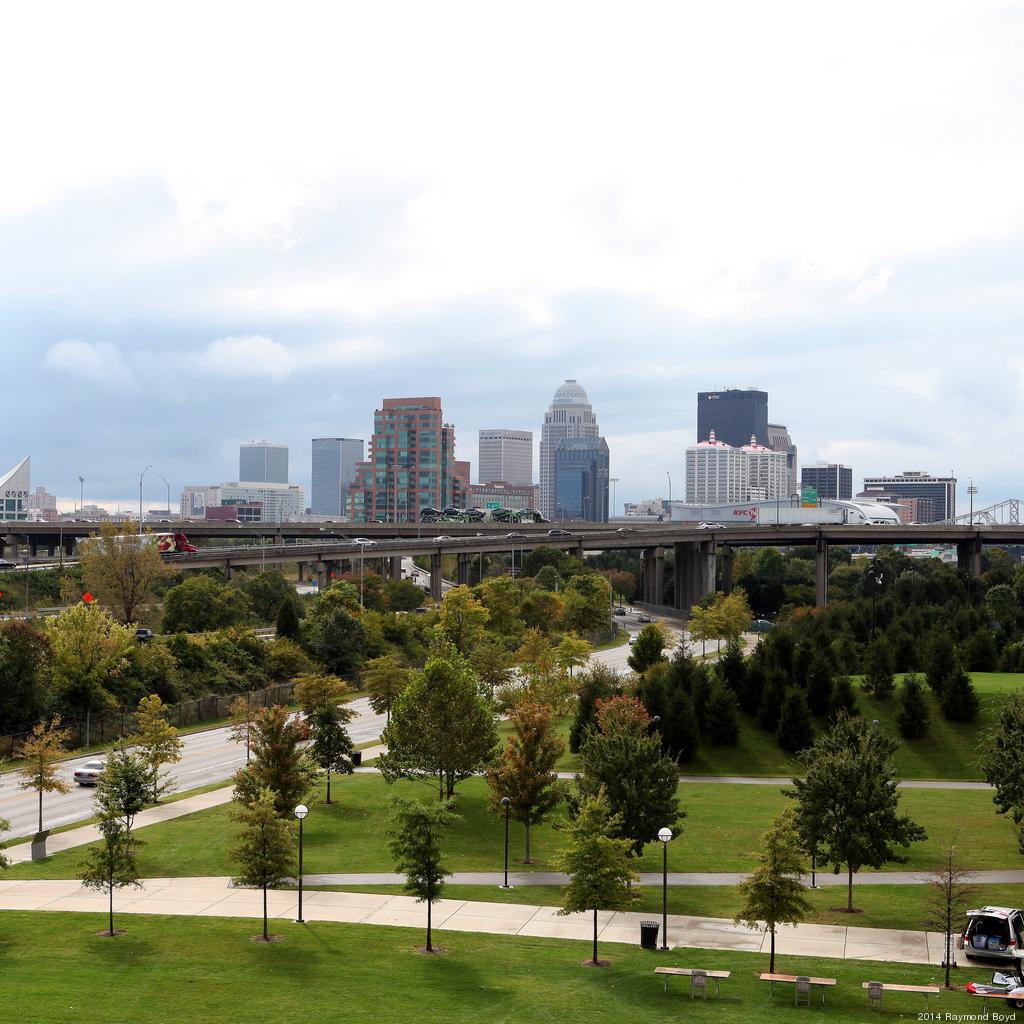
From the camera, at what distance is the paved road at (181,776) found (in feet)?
165

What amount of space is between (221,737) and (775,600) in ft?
430

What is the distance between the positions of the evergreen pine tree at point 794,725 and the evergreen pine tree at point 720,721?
254cm

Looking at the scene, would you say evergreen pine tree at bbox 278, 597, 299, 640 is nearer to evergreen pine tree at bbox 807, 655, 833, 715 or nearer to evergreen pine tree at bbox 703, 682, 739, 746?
evergreen pine tree at bbox 703, 682, 739, 746

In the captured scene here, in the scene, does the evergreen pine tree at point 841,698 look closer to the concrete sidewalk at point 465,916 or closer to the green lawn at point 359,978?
the concrete sidewalk at point 465,916

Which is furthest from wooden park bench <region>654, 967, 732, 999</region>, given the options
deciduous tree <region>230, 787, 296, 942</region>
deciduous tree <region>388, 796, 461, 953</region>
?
deciduous tree <region>230, 787, 296, 942</region>

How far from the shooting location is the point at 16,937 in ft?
110

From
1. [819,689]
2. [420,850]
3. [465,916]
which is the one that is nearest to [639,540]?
[819,689]

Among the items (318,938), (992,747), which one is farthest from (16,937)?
(992,747)

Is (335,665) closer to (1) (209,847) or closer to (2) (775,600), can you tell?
(1) (209,847)

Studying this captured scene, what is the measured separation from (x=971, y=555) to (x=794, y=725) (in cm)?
14627

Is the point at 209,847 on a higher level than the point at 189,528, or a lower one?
lower

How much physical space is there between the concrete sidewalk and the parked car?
1062 millimetres

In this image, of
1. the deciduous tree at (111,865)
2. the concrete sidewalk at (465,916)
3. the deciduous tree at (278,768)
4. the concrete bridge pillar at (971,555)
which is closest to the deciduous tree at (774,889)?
the concrete sidewalk at (465,916)

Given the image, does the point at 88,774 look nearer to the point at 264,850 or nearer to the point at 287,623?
the point at 264,850
